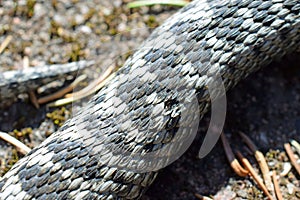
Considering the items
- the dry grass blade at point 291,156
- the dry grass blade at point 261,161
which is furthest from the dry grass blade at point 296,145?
the dry grass blade at point 261,161

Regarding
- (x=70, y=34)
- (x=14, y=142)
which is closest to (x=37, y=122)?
(x=14, y=142)

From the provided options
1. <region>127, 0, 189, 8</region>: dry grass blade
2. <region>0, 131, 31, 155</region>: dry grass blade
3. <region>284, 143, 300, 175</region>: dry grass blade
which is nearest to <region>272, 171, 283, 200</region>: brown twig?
<region>284, 143, 300, 175</region>: dry grass blade

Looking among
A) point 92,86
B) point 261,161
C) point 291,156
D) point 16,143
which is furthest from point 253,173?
point 16,143

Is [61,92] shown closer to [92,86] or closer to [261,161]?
[92,86]

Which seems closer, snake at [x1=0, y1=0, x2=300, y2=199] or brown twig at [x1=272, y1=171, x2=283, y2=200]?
snake at [x1=0, y1=0, x2=300, y2=199]

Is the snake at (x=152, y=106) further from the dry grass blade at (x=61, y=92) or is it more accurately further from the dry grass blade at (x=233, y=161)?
the dry grass blade at (x=61, y=92)

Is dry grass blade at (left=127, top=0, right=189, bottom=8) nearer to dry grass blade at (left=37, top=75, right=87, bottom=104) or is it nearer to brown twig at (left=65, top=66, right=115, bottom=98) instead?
brown twig at (left=65, top=66, right=115, bottom=98)
